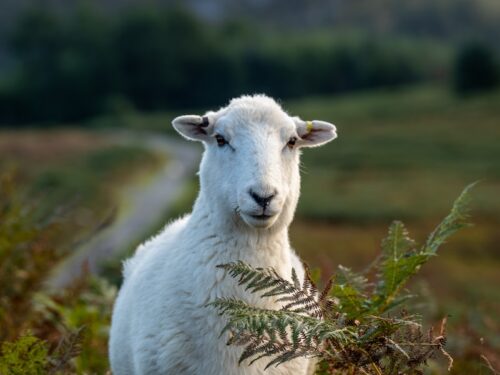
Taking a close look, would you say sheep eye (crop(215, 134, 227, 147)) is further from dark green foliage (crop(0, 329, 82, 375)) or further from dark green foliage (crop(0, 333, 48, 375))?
dark green foliage (crop(0, 333, 48, 375))

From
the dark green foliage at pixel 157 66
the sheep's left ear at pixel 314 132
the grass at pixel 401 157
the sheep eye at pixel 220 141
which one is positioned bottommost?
the dark green foliage at pixel 157 66

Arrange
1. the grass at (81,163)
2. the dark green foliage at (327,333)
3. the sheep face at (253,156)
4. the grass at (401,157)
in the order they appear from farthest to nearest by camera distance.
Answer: the grass at (401,157), the grass at (81,163), the sheep face at (253,156), the dark green foliage at (327,333)

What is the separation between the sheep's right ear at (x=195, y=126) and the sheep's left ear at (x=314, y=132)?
0.63 metres

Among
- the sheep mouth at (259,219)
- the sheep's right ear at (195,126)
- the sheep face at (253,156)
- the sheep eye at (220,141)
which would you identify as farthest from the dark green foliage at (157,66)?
the sheep mouth at (259,219)

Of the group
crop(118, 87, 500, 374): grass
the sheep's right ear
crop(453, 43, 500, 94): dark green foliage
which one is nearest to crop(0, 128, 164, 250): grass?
crop(118, 87, 500, 374): grass

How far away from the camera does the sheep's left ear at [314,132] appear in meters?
6.47

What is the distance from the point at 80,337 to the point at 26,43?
138335mm

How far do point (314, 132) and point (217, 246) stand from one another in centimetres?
118

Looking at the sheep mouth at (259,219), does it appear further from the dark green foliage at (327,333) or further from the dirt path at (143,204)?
the dirt path at (143,204)

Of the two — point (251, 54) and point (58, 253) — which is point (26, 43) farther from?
point (58, 253)

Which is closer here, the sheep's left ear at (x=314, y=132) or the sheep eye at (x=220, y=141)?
the sheep eye at (x=220, y=141)

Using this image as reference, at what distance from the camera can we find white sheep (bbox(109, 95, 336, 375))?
5621mm

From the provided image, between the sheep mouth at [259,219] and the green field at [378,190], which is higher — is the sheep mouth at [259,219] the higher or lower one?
the higher one

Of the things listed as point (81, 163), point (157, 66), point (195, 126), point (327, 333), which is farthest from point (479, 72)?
point (327, 333)
